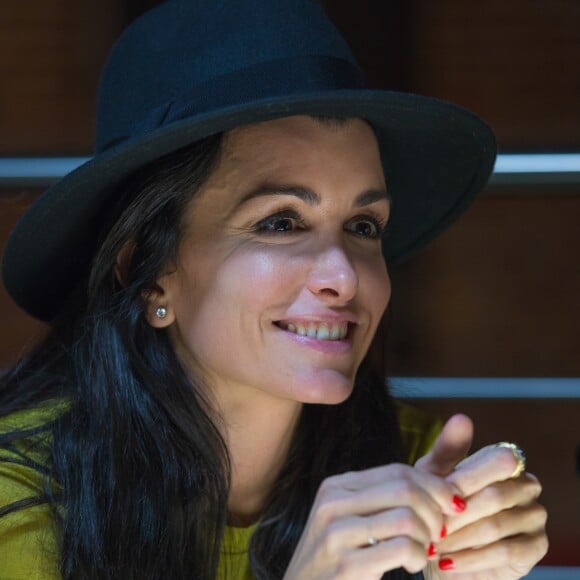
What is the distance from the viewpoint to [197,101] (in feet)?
6.42

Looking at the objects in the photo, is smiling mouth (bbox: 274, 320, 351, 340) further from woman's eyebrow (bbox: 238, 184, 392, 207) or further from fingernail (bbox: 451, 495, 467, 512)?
fingernail (bbox: 451, 495, 467, 512)

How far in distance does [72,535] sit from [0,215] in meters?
1.09

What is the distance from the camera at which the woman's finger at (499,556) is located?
5.96ft

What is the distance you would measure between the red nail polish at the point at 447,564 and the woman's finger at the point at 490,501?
55 mm

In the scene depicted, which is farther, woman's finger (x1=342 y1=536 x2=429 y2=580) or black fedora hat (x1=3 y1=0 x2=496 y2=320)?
black fedora hat (x1=3 y1=0 x2=496 y2=320)

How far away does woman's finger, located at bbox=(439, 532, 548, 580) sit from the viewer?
5.96 ft

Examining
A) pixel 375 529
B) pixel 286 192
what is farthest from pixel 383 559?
pixel 286 192

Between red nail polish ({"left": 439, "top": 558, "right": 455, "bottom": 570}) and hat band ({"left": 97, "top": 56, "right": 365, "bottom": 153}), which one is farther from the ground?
hat band ({"left": 97, "top": 56, "right": 365, "bottom": 153})

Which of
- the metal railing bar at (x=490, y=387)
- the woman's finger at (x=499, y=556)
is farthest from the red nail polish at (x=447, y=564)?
the metal railing bar at (x=490, y=387)

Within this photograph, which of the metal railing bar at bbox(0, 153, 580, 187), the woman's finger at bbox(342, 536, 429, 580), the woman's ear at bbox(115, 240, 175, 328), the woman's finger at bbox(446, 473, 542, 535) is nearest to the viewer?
the woman's finger at bbox(342, 536, 429, 580)

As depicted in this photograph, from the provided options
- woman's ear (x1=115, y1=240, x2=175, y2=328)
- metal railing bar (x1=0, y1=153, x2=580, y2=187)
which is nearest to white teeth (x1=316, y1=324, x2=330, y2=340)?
woman's ear (x1=115, y1=240, x2=175, y2=328)

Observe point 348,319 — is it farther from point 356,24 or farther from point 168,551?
point 356,24

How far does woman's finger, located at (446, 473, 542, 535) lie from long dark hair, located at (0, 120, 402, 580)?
53cm

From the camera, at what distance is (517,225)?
9.36 ft
